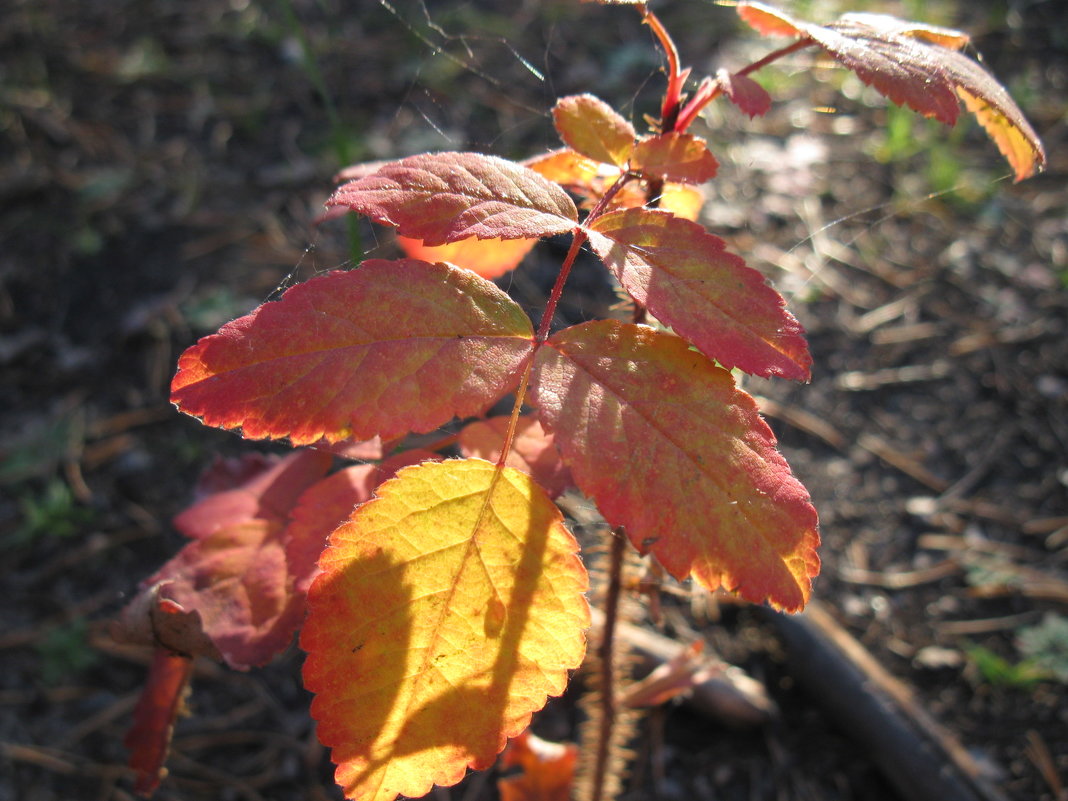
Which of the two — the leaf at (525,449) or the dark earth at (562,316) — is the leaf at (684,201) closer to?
the dark earth at (562,316)

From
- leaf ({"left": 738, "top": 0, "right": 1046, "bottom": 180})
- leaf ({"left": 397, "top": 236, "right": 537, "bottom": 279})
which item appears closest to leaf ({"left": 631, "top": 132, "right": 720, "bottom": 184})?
leaf ({"left": 738, "top": 0, "right": 1046, "bottom": 180})

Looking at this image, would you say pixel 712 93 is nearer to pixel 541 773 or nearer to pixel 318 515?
pixel 318 515

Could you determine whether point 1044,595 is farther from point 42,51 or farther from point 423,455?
point 42,51

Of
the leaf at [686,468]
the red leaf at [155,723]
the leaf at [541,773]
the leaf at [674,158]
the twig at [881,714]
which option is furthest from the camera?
the twig at [881,714]

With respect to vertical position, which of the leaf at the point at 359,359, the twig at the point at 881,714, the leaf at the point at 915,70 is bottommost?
the twig at the point at 881,714

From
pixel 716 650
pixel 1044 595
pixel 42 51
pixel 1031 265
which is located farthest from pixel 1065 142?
pixel 42 51

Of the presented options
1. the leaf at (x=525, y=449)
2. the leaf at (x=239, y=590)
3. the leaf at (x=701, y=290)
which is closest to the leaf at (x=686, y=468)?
the leaf at (x=701, y=290)
